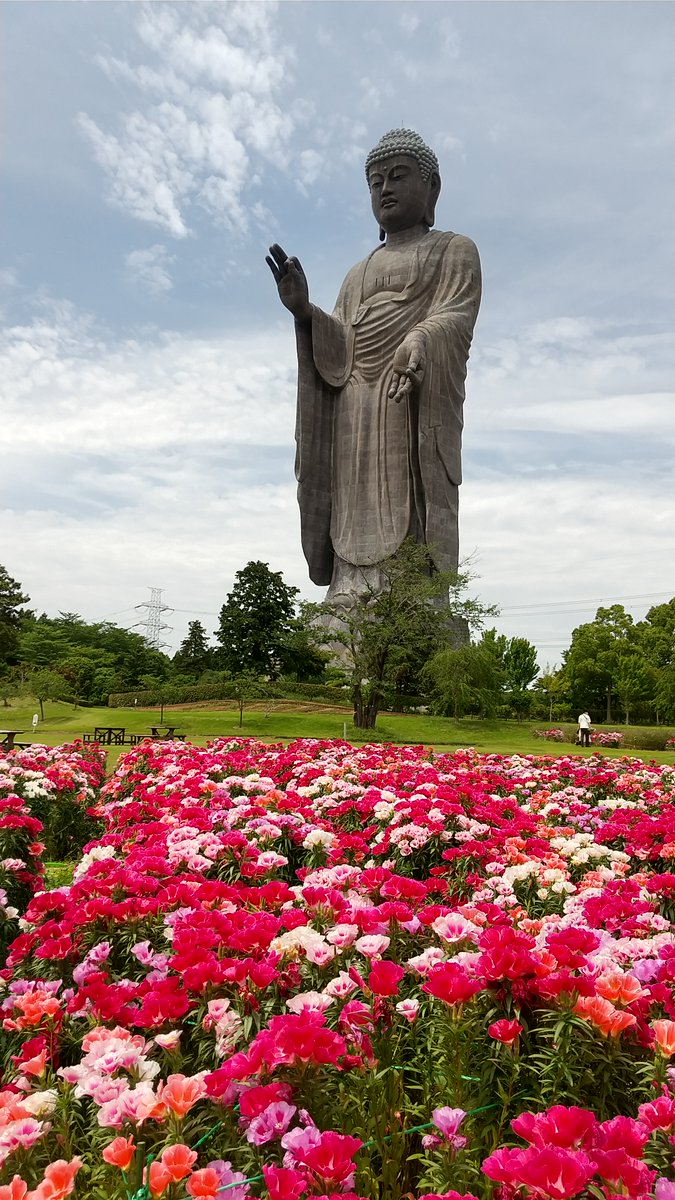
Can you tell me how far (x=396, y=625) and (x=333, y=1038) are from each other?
19.5m

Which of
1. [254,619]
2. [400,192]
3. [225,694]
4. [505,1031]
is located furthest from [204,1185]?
[254,619]

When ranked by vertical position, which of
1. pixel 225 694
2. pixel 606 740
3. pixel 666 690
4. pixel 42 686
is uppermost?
pixel 666 690

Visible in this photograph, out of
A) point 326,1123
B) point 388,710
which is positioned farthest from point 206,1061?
point 388,710

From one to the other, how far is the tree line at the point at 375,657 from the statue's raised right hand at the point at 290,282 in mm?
8749

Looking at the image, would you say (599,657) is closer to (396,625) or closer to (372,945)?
(396,625)

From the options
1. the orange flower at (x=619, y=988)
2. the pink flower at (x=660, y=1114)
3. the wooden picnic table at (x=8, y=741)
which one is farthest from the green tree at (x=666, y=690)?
the pink flower at (x=660, y=1114)

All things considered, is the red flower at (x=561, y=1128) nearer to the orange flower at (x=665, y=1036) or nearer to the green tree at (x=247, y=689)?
the orange flower at (x=665, y=1036)

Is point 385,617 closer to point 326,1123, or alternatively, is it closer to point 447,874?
point 447,874

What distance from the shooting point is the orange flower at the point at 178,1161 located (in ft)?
4.99

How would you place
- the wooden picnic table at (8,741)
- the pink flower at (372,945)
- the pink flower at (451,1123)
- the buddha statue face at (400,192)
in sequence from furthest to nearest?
the buddha statue face at (400,192) < the wooden picnic table at (8,741) < the pink flower at (372,945) < the pink flower at (451,1123)

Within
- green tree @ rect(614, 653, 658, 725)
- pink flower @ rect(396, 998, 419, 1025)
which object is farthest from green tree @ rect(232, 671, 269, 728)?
green tree @ rect(614, 653, 658, 725)

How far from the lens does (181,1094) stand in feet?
5.66

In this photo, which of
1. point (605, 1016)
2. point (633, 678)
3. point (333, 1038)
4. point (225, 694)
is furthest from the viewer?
point (633, 678)

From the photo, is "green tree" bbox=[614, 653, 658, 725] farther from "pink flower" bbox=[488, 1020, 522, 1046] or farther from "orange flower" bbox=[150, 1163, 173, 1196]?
"orange flower" bbox=[150, 1163, 173, 1196]
